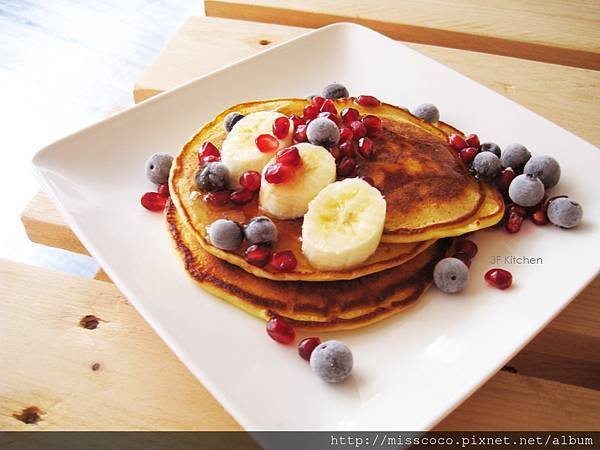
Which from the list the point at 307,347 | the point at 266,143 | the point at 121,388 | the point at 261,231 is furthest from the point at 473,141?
the point at 121,388

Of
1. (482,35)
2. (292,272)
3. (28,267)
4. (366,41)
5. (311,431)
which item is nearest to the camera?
(311,431)

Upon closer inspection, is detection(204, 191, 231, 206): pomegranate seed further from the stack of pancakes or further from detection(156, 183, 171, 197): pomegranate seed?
detection(156, 183, 171, 197): pomegranate seed

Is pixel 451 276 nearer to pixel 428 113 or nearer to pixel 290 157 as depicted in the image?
pixel 290 157

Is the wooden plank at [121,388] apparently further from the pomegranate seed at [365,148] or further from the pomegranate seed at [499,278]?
the pomegranate seed at [365,148]

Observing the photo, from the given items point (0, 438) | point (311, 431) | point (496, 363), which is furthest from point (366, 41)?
point (0, 438)

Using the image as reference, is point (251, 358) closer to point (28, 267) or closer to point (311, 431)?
point (311, 431)

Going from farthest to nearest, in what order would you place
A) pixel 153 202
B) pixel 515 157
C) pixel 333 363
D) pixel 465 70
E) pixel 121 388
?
pixel 465 70, pixel 515 157, pixel 153 202, pixel 121 388, pixel 333 363
